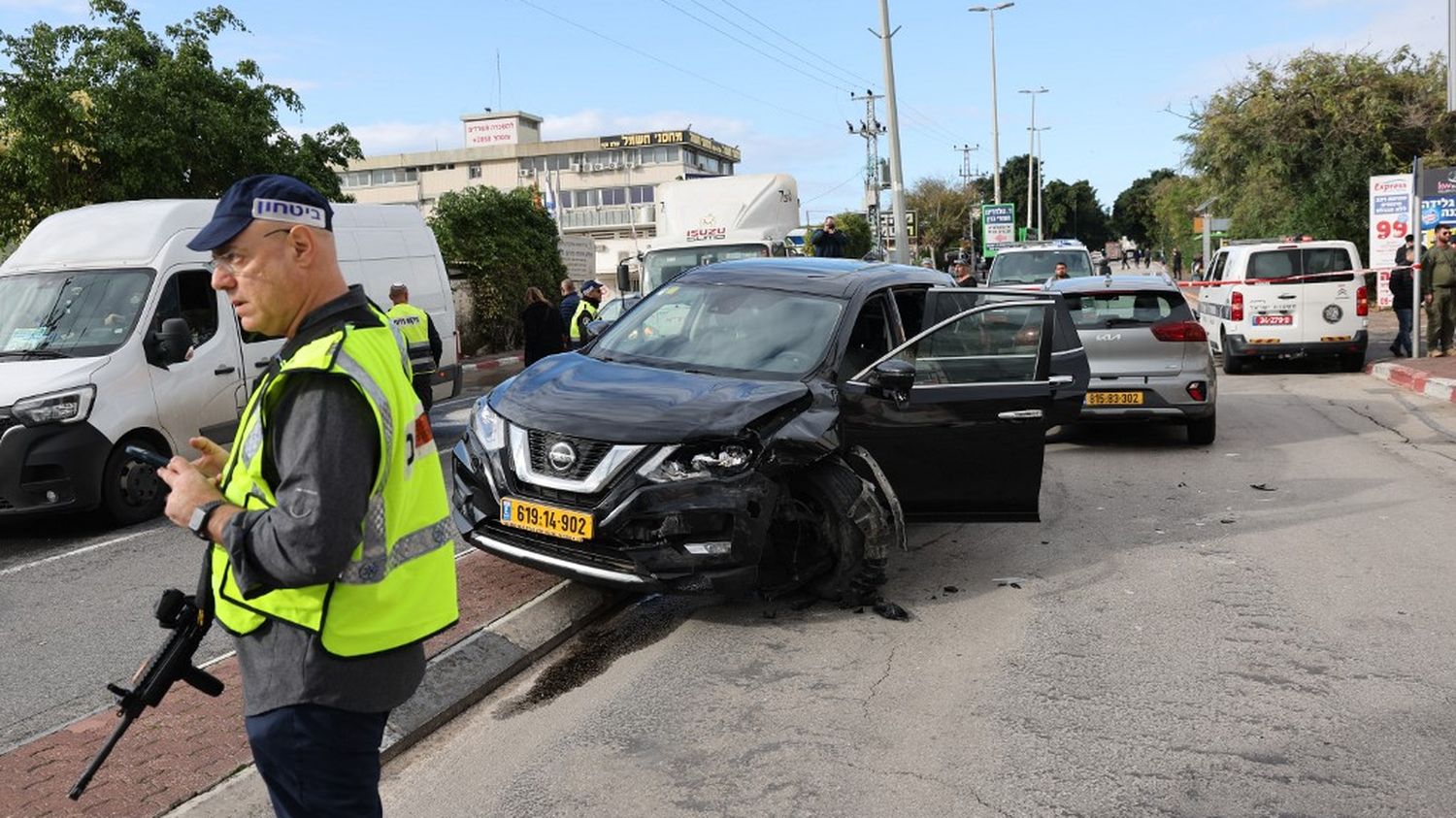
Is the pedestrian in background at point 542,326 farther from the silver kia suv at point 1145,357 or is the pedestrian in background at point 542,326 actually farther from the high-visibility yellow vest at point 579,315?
the silver kia suv at point 1145,357

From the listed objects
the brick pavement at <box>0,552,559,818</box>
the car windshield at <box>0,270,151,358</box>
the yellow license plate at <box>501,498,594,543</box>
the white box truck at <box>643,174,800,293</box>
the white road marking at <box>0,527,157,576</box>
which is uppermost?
the white box truck at <box>643,174,800,293</box>

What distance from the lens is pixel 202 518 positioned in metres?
2.24

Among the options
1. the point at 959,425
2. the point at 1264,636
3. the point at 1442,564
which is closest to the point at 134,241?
the point at 959,425

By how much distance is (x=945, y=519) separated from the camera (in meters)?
6.88

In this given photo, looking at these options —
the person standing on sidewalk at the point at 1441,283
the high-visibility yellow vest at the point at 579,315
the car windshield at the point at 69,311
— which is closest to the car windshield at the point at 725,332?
the car windshield at the point at 69,311

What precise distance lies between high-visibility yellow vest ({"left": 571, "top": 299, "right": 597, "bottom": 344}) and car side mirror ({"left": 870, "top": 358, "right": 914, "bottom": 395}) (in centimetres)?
776

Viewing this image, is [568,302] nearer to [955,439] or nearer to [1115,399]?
[1115,399]

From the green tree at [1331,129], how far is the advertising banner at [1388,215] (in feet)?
17.4

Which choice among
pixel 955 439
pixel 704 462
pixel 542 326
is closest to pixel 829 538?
pixel 704 462

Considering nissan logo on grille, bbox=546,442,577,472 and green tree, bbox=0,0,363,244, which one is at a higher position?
green tree, bbox=0,0,363,244

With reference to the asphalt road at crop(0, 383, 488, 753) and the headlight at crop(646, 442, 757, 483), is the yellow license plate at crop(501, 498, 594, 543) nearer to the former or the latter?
the headlight at crop(646, 442, 757, 483)

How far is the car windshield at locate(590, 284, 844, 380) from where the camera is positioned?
6.94 metres

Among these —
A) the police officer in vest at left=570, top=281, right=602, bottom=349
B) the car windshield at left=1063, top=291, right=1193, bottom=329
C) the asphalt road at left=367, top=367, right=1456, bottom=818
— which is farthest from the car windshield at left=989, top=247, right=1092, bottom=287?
the asphalt road at left=367, top=367, right=1456, bottom=818

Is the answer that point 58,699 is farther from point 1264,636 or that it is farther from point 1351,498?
point 1351,498
